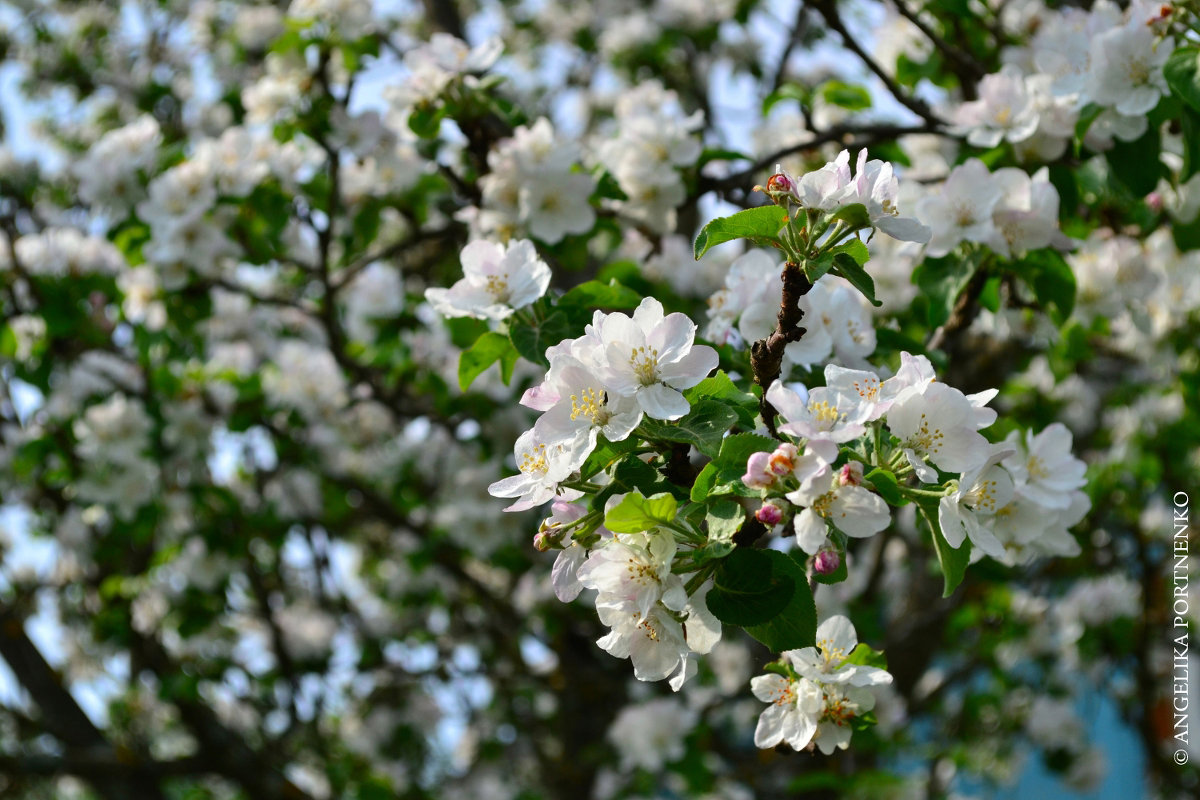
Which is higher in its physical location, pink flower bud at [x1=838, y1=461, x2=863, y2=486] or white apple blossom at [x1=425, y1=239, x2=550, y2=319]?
pink flower bud at [x1=838, y1=461, x2=863, y2=486]

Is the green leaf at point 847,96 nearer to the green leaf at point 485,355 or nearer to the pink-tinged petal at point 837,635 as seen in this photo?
the green leaf at point 485,355

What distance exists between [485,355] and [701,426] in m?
0.59

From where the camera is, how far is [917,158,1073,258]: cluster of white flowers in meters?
1.65

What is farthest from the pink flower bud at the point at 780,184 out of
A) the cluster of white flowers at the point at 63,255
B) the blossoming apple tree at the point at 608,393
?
the cluster of white flowers at the point at 63,255

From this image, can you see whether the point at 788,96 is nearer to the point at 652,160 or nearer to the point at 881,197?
the point at 652,160

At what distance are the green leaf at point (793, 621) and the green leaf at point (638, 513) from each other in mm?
119

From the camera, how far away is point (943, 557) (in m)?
1.10

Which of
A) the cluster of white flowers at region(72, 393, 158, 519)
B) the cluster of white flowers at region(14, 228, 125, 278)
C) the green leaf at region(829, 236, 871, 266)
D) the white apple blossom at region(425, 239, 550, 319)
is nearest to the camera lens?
the green leaf at region(829, 236, 871, 266)

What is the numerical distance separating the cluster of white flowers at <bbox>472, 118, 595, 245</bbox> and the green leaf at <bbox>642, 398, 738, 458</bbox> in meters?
1.03

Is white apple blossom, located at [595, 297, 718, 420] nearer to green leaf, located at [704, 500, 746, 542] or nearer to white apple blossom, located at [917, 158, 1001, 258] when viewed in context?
green leaf, located at [704, 500, 746, 542]

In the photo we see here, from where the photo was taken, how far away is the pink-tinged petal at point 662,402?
3.39ft

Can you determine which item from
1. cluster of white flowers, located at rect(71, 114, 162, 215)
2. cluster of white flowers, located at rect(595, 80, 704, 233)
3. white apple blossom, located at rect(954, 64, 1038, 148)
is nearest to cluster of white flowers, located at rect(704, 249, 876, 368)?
white apple blossom, located at rect(954, 64, 1038, 148)

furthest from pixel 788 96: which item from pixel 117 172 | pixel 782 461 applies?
pixel 117 172

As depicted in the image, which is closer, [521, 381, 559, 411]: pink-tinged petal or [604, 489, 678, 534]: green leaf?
[604, 489, 678, 534]: green leaf
